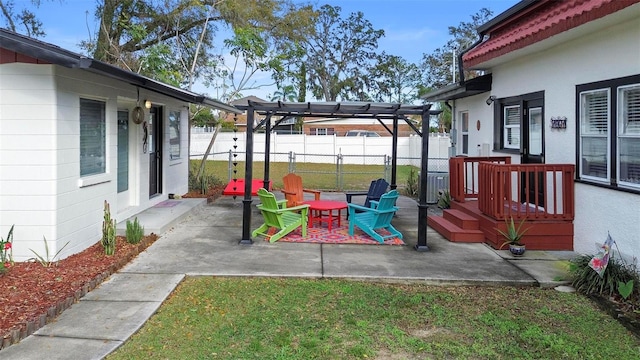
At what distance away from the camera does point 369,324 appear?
424 cm

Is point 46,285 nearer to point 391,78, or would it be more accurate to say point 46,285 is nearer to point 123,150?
point 123,150

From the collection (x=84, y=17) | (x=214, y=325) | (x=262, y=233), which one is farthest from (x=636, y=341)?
(x=84, y=17)

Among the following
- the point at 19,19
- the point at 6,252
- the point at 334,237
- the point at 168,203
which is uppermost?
the point at 19,19

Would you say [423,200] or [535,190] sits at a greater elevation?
[535,190]

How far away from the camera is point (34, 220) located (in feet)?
18.1

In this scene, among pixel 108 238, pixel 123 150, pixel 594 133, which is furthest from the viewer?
pixel 123 150

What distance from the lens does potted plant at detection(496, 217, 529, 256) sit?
6.45 m

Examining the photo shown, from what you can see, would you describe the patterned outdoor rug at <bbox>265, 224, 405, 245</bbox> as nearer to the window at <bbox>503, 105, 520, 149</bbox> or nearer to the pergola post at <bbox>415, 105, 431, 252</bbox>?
the pergola post at <bbox>415, 105, 431, 252</bbox>

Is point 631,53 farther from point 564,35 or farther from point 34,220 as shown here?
point 34,220

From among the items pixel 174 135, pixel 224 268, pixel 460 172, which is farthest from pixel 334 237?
pixel 174 135

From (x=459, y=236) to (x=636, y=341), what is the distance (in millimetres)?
3506

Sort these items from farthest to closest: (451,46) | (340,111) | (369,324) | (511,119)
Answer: (451,46) → (511,119) → (340,111) → (369,324)

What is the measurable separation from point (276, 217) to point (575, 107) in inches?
181

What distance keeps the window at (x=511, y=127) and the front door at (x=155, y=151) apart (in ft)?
23.0
